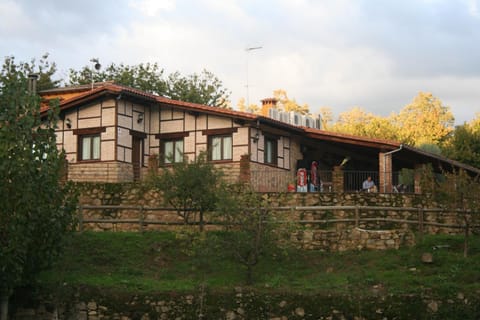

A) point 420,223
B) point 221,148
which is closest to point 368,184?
point 420,223

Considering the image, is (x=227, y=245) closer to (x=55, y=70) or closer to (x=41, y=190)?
(x=41, y=190)

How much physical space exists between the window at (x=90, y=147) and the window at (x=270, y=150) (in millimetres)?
6901

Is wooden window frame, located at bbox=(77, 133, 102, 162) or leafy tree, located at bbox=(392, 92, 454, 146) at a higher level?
leafy tree, located at bbox=(392, 92, 454, 146)

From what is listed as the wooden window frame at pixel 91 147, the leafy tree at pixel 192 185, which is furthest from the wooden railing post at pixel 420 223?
the wooden window frame at pixel 91 147

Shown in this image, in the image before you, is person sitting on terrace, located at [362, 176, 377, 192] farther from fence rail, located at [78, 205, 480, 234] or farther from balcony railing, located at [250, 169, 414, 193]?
fence rail, located at [78, 205, 480, 234]

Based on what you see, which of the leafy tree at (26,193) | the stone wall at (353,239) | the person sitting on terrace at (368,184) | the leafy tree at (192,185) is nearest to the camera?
the leafy tree at (26,193)

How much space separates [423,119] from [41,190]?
3897cm

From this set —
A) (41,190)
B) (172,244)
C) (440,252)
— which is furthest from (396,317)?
(41,190)

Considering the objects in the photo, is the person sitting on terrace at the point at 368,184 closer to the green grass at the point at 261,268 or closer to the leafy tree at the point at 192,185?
the green grass at the point at 261,268

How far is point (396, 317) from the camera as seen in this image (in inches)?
912

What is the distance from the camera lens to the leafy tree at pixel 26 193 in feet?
74.3

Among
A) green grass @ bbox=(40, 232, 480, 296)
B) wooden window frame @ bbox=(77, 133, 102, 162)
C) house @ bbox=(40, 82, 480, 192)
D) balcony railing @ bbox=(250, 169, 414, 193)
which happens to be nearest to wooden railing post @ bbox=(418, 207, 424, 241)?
green grass @ bbox=(40, 232, 480, 296)

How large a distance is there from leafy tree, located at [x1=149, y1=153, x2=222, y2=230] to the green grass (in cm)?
117

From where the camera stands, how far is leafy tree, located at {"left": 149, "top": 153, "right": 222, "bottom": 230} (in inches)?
1108
